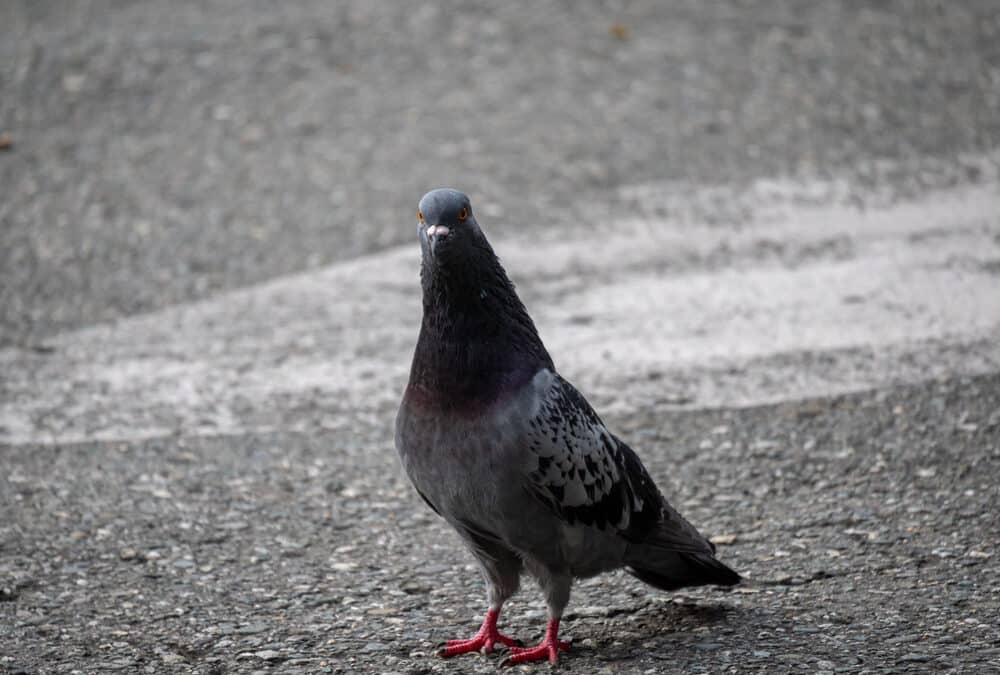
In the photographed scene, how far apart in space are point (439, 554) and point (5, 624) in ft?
5.25

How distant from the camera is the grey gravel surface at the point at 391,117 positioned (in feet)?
26.4

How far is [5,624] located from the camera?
4219 mm

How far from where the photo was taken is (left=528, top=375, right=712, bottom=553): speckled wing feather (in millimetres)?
3746

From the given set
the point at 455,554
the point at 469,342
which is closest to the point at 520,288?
the point at 455,554

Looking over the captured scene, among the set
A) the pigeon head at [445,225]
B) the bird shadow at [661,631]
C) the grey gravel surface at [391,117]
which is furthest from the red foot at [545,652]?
the grey gravel surface at [391,117]

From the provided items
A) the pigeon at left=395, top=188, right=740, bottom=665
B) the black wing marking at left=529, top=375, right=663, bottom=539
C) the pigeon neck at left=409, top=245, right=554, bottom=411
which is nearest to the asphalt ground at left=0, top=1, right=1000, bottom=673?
the pigeon at left=395, top=188, right=740, bottom=665

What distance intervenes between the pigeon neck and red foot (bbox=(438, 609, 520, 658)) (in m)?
0.78

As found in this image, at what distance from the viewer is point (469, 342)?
379 centimetres

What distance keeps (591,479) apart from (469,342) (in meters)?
0.58

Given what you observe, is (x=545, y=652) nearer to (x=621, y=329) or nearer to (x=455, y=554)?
(x=455, y=554)

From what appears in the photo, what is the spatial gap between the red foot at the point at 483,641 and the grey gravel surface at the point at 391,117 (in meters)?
3.95

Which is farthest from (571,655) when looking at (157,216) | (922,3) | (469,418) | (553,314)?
(922,3)

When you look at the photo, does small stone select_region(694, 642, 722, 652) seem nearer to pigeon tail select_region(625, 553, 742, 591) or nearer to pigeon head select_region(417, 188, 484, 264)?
pigeon tail select_region(625, 553, 742, 591)

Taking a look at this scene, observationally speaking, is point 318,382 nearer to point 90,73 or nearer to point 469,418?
point 469,418
